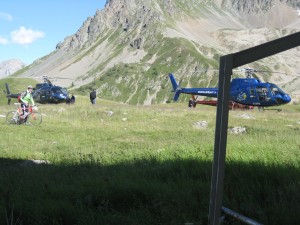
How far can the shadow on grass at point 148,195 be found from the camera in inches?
201

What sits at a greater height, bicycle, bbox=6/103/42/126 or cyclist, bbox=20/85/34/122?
cyclist, bbox=20/85/34/122

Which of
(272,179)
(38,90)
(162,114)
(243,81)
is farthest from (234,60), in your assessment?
(38,90)

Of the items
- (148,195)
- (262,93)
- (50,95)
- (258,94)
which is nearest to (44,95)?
(50,95)

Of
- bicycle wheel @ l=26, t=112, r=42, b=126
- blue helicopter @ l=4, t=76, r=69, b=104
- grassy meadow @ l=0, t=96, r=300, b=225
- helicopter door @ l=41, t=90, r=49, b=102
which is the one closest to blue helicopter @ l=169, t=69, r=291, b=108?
bicycle wheel @ l=26, t=112, r=42, b=126

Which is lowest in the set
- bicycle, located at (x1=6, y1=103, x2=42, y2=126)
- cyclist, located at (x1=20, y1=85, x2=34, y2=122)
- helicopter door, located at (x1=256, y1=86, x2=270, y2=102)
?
bicycle, located at (x1=6, y1=103, x2=42, y2=126)

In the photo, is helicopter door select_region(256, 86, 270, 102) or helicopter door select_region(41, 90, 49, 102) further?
helicopter door select_region(41, 90, 49, 102)

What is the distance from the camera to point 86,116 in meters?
27.1

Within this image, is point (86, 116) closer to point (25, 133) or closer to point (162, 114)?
point (162, 114)

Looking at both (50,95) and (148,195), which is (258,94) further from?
(148,195)

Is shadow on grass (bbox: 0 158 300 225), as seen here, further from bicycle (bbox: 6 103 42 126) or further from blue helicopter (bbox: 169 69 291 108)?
blue helicopter (bbox: 169 69 291 108)

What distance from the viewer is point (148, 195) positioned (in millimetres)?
6031

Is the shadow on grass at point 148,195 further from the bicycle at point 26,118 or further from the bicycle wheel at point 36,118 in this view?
the bicycle at point 26,118

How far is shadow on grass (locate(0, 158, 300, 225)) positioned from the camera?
512cm

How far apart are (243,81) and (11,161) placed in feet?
71.2
